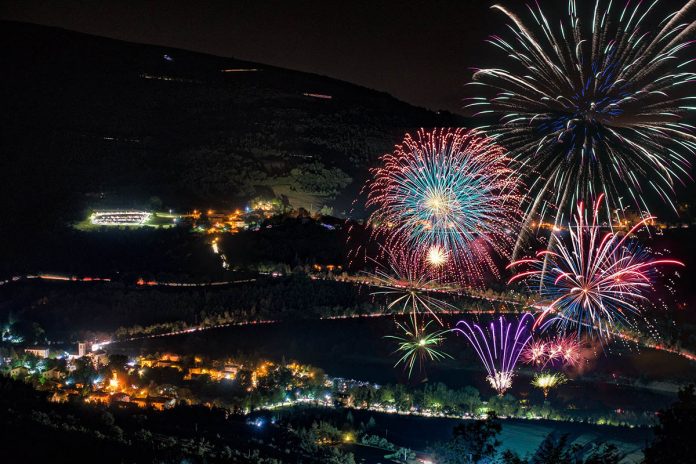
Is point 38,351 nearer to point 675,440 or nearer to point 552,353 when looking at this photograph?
point 552,353

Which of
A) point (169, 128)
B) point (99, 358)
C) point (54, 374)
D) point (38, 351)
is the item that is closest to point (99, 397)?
point (54, 374)

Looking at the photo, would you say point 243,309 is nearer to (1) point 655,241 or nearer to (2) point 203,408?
(2) point 203,408

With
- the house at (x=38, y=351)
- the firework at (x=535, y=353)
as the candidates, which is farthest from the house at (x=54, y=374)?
the firework at (x=535, y=353)

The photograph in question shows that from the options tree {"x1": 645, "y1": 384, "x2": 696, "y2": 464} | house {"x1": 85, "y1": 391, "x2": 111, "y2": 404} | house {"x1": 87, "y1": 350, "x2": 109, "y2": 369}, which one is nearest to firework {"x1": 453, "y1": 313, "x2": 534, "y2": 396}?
house {"x1": 87, "y1": 350, "x2": 109, "y2": 369}

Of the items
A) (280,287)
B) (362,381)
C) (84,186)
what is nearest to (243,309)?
(280,287)

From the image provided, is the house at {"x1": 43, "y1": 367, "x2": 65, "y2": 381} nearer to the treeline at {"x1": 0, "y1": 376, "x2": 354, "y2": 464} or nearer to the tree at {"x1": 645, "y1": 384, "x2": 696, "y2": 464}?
the treeline at {"x1": 0, "y1": 376, "x2": 354, "y2": 464}
